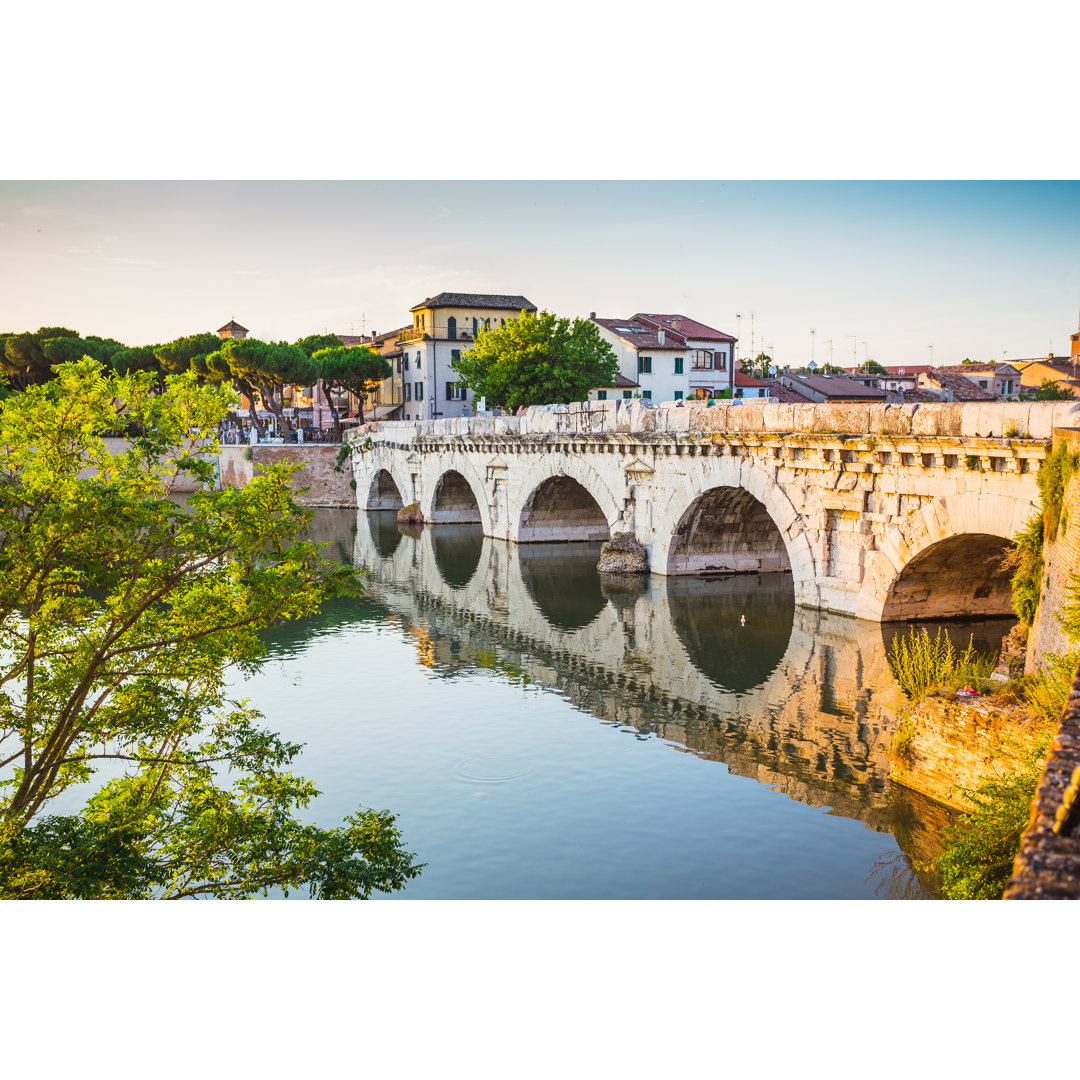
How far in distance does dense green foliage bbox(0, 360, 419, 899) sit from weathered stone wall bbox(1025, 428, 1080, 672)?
6845mm

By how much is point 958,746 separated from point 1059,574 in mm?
2201

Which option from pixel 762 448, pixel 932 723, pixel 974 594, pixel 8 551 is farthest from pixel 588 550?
pixel 8 551

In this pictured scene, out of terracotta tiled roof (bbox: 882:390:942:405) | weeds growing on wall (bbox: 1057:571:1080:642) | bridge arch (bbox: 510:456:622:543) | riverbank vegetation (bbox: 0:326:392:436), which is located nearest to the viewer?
weeds growing on wall (bbox: 1057:571:1080:642)

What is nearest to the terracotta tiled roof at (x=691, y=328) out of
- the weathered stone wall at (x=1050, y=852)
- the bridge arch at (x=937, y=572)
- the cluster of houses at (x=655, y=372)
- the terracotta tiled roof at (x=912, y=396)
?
the cluster of houses at (x=655, y=372)

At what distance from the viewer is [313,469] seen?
53594 mm

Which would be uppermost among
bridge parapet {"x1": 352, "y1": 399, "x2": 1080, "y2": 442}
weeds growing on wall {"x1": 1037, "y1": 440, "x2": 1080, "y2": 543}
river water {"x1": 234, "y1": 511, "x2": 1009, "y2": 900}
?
bridge parapet {"x1": 352, "y1": 399, "x2": 1080, "y2": 442}

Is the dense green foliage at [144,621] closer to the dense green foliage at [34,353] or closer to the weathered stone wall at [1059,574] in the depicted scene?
the weathered stone wall at [1059,574]

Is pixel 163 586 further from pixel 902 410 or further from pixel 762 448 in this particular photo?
pixel 762 448

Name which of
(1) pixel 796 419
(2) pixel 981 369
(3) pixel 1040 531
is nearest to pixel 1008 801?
(3) pixel 1040 531

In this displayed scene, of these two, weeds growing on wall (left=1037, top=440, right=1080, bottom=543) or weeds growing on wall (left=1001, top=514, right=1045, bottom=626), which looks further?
weeds growing on wall (left=1001, top=514, right=1045, bottom=626)

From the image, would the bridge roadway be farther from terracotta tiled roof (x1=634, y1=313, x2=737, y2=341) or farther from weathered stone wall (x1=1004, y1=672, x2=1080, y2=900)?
terracotta tiled roof (x1=634, y1=313, x2=737, y2=341)

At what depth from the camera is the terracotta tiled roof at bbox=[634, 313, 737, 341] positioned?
59906mm

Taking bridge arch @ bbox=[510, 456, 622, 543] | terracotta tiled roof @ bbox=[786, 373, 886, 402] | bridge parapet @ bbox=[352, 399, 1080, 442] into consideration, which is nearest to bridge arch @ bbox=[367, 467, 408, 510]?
bridge parapet @ bbox=[352, 399, 1080, 442]

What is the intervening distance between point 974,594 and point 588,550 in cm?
1625
